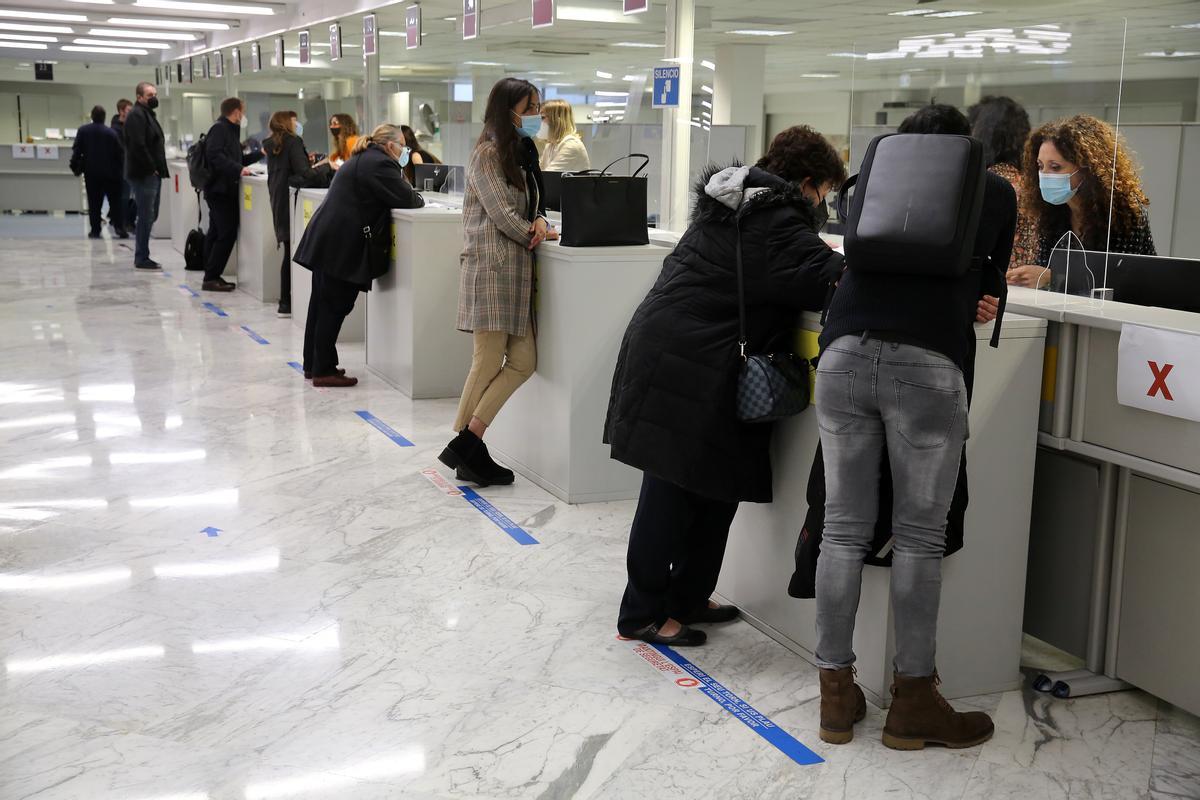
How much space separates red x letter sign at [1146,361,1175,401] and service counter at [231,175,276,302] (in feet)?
24.5

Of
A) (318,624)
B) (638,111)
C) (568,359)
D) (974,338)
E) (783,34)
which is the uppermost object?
(783,34)

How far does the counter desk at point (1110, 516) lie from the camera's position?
8.75ft

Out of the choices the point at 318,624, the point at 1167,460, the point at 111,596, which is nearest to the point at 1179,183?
the point at 1167,460

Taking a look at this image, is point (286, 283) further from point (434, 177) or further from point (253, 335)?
point (434, 177)

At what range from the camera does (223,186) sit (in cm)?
974

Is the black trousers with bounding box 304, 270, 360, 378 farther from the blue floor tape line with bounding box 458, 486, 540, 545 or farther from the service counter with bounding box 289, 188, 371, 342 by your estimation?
the blue floor tape line with bounding box 458, 486, 540, 545

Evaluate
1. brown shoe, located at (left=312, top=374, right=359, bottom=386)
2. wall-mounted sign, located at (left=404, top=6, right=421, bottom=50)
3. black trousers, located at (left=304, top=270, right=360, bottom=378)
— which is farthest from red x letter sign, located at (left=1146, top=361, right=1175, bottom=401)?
wall-mounted sign, located at (left=404, top=6, right=421, bottom=50)

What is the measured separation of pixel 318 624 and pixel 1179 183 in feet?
16.4

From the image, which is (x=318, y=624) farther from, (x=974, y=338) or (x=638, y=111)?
(x=638, y=111)

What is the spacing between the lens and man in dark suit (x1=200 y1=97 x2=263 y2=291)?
9.56 meters

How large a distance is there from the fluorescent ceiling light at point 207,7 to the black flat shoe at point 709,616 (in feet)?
34.1

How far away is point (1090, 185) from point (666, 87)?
2327mm

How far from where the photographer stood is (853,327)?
8.18 feet

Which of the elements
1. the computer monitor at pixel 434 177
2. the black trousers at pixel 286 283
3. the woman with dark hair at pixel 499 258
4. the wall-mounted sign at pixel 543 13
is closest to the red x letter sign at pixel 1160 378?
the woman with dark hair at pixel 499 258
